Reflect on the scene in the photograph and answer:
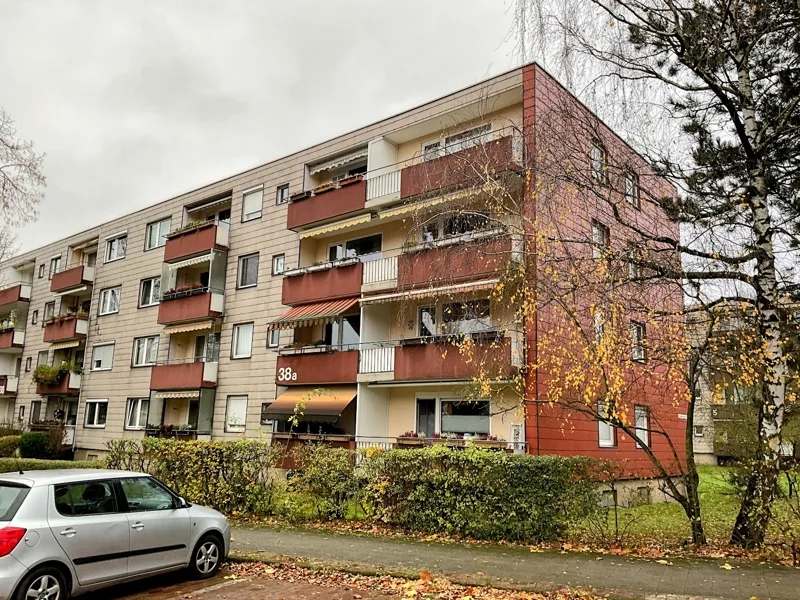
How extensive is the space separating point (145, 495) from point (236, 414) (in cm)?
1687

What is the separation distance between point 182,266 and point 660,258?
23.8 metres

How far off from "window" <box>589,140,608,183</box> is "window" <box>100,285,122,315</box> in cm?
2879

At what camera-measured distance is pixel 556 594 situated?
8.20 meters

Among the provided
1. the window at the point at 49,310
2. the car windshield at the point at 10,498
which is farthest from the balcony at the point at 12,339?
the car windshield at the point at 10,498

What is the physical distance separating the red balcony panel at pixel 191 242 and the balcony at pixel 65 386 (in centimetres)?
985

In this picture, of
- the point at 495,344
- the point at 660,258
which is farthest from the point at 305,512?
the point at 660,258

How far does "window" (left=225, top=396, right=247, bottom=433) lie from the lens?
998 inches

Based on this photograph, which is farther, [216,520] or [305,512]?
[305,512]

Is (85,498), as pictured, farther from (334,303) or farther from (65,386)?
(65,386)

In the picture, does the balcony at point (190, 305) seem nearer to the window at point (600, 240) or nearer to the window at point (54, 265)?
the window at point (54, 265)

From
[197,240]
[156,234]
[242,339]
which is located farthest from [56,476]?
[156,234]

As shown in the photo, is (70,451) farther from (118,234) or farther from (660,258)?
(660,258)

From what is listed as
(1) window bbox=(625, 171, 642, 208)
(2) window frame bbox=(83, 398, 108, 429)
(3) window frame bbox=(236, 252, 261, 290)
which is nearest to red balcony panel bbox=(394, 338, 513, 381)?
(1) window bbox=(625, 171, 642, 208)

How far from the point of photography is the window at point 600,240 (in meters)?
Result: 10.8
